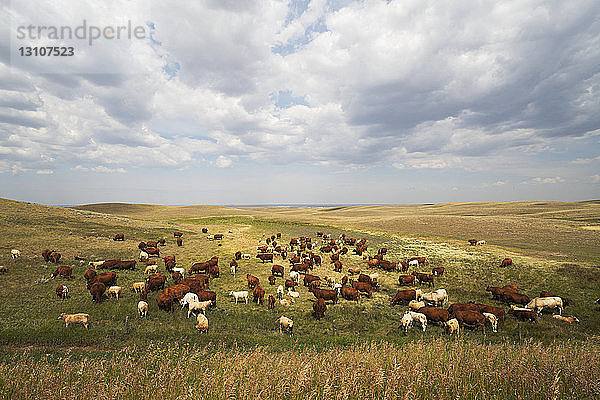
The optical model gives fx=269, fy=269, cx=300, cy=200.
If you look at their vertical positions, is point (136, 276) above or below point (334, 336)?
above

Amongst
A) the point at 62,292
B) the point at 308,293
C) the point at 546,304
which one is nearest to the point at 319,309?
the point at 308,293

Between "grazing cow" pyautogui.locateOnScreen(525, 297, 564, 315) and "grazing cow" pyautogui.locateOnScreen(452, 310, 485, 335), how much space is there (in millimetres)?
5181

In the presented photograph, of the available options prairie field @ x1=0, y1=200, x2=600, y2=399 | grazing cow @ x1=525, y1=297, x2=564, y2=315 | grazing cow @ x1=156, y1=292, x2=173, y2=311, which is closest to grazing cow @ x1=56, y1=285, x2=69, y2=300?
prairie field @ x1=0, y1=200, x2=600, y2=399

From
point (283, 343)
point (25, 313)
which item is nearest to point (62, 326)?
point (25, 313)

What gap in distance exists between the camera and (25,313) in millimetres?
13359

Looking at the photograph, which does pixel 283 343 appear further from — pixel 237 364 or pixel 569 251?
pixel 569 251

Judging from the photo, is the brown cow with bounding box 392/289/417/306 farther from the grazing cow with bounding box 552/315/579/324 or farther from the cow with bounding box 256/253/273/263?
the cow with bounding box 256/253/273/263

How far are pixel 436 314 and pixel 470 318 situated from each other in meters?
1.67

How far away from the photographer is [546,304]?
54.1 feet

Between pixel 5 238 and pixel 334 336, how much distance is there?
3225 centimetres

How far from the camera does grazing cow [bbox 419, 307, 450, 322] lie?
14867mm

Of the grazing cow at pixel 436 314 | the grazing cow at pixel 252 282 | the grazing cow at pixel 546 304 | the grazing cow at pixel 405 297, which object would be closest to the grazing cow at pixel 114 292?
the grazing cow at pixel 252 282

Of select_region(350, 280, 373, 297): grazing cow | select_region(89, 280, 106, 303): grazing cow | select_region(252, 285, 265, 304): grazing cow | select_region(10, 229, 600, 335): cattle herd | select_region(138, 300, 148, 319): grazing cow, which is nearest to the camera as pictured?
select_region(138, 300, 148, 319): grazing cow

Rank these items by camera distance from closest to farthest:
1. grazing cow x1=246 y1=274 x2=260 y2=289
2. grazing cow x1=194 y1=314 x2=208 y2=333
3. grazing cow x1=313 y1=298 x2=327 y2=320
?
grazing cow x1=194 y1=314 x2=208 y2=333, grazing cow x1=313 y1=298 x2=327 y2=320, grazing cow x1=246 y1=274 x2=260 y2=289
